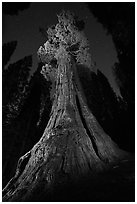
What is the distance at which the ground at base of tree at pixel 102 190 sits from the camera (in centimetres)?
365

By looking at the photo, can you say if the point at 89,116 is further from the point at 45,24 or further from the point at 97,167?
the point at 45,24

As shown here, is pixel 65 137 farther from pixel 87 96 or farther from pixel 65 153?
pixel 87 96

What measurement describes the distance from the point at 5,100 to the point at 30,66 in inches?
108

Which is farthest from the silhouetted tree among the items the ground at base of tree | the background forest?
the ground at base of tree

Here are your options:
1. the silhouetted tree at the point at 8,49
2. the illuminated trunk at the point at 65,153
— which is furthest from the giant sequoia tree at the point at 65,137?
the silhouetted tree at the point at 8,49

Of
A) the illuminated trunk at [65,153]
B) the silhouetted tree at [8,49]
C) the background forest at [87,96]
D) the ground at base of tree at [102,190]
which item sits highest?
the silhouetted tree at [8,49]

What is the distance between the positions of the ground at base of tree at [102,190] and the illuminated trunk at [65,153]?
0.85ft

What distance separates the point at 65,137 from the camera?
548cm

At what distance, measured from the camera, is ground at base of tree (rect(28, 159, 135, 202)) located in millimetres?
3648

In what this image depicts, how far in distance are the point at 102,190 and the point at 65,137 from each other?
1941 mm

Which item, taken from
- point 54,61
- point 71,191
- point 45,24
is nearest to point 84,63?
point 54,61

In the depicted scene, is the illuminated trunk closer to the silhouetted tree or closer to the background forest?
the background forest

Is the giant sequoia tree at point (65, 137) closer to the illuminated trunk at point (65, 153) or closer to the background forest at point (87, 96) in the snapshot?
the illuminated trunk at point (65, 153)

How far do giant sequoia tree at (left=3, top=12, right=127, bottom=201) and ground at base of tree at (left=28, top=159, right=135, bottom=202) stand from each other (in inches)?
9.3
